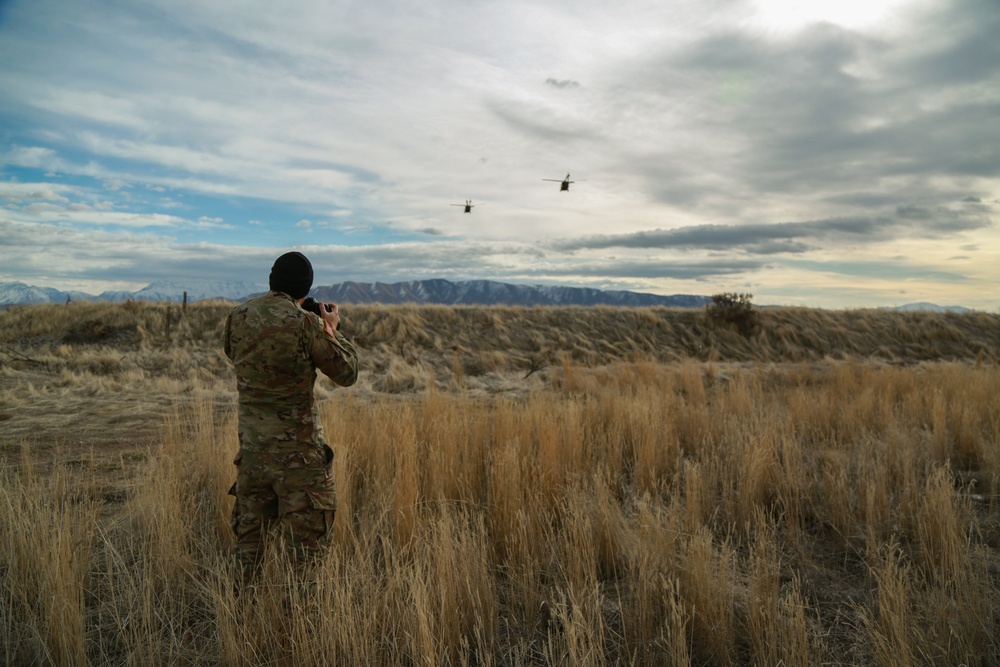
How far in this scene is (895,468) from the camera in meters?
4.75

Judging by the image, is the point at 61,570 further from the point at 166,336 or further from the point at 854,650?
the point at 166,336

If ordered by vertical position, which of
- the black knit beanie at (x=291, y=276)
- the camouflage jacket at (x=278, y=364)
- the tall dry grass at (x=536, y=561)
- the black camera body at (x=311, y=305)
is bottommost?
the tall dry grass at (x=536, y=561)

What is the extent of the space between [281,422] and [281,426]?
0.02 meters

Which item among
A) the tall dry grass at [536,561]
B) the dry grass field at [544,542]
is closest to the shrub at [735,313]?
the dry grass field at [544,542]

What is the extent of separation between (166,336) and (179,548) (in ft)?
49.0

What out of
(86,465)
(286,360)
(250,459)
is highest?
(286,360)

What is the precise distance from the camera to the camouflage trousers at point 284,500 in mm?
2861

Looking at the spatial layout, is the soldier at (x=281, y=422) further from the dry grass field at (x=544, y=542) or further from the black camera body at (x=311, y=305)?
the dry grass field at (x=544, y=542)

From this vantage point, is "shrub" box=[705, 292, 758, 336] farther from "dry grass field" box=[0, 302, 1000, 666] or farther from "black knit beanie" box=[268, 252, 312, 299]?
"black knit beanie" box=[268, 252, 312, 299]

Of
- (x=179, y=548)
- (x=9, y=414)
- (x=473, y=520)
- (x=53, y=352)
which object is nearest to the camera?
(x=179, y=548)

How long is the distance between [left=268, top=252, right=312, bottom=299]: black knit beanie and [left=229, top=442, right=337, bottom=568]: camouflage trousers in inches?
34.5

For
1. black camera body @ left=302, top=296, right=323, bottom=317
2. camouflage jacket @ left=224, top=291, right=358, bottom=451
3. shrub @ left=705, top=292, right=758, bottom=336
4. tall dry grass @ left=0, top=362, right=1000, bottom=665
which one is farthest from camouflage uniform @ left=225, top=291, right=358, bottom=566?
shrub @ left=705, top=292, right=758, bottom=336

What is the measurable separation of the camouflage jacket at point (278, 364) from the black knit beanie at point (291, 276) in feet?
0.22

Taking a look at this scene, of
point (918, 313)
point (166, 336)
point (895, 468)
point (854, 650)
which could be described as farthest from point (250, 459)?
point (918, 313)
